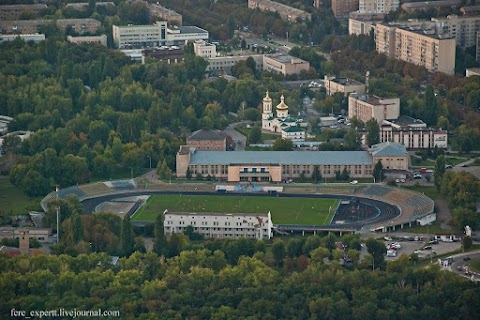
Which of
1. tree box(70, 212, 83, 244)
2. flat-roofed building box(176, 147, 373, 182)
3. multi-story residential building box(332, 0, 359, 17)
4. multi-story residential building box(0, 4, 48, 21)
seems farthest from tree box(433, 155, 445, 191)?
multi-story residential building box(0, 4, 48, 21)

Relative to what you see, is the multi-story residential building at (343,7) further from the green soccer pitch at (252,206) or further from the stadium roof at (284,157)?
the green soccer pitch at (252,206)

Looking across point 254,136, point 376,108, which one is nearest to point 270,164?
point 254,136

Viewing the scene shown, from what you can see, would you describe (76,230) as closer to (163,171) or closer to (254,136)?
(163,171)

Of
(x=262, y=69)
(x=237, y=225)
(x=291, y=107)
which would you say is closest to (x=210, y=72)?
(x=262, y=69)

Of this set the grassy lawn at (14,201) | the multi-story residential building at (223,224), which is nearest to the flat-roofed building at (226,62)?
the grassy lawn at (14,201)

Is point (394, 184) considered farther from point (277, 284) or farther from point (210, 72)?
point (210, 72)

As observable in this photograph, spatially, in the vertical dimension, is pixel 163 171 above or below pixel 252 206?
above
